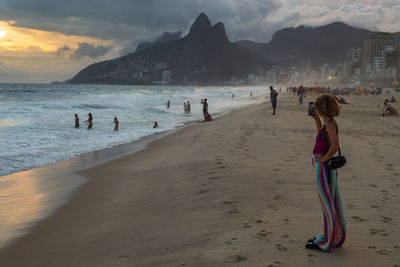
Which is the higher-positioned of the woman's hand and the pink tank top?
the pink tank top

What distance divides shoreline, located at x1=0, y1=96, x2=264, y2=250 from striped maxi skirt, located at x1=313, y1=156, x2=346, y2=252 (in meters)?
3.99

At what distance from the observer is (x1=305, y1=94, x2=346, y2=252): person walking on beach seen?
319 cm

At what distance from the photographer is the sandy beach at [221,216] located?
11.4ft

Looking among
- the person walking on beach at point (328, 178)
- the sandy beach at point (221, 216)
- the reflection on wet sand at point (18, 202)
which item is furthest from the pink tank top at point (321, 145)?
the reflection on wet sand at point (18, 202)

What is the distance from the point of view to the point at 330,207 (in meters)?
3.28

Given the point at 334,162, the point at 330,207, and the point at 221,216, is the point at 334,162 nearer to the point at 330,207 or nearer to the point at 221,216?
the point at 330,207

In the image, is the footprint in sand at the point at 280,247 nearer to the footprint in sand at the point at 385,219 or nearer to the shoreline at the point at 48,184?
the footprint in sand at the point at 385,219

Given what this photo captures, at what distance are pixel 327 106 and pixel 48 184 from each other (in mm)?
6927

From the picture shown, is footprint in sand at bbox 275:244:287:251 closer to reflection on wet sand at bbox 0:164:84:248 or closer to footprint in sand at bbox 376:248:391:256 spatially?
footprint in sand at bbox 376:248:391:256

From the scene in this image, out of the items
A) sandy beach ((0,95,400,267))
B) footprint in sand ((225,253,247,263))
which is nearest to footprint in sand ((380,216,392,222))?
sandy beach ((0,95,400,267))

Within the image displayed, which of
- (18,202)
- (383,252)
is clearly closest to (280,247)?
(383,252)

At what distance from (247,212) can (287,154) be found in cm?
431

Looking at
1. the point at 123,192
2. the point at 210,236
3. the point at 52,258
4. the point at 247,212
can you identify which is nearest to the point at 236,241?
the point at 210,236

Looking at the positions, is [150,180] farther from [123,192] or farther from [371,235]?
[371,235]
